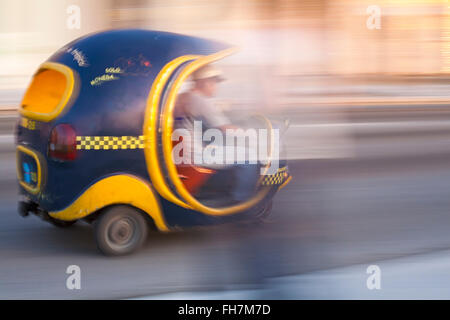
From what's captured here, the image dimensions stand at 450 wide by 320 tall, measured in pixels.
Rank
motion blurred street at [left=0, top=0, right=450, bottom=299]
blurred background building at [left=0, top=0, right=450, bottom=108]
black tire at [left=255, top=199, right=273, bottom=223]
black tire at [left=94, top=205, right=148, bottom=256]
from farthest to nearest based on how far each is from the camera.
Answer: blurred background building at [left=0, top=0, right=450, bottom=108] < black tire at [left=255, top=199, right=273, bottom=223] < black tire at [left=94, top=205, right=148, bottom=256] < motion blurred street at [left=0, top=0, right=450, bottom=299]

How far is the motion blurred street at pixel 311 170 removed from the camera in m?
4.27

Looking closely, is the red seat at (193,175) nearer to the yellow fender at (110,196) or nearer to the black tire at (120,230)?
the yellow fender at (110,196)

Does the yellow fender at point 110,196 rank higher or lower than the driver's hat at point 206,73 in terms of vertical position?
lower

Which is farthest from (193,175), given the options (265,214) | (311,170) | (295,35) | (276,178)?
(295,35)

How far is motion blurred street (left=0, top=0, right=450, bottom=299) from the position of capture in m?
4.27

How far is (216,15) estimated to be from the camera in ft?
47.2

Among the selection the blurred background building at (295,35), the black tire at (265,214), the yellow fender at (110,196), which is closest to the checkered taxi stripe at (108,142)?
the yellow fender at (110,196)

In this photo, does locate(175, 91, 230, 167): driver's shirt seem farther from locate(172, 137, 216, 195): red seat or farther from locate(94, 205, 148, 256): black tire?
locate(94, 205, 148, 256): black tire

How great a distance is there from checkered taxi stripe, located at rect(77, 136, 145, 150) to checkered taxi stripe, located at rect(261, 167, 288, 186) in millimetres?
1085

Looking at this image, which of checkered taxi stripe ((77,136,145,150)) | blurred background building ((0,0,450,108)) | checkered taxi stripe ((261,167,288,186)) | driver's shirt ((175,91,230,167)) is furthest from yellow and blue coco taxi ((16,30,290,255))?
blurred background building ((0,0,450,108))

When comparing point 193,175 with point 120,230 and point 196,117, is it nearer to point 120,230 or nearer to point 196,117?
point 196,117

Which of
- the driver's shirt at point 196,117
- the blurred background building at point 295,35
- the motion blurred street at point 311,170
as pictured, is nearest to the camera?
the motion blurred street at point 311,170

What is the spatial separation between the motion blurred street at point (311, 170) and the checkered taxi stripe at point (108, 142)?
811 mm
